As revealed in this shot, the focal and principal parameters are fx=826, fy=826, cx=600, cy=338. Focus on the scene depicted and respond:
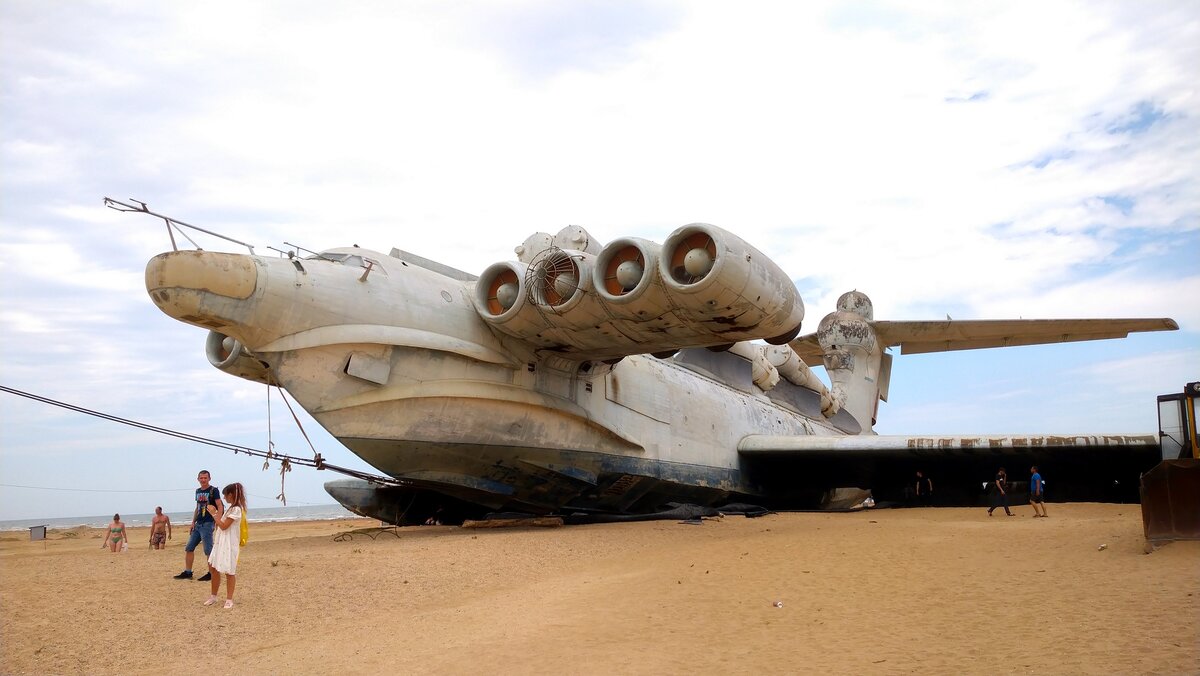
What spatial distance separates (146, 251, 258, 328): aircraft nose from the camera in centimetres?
964

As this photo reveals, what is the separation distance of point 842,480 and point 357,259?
12.1 metres

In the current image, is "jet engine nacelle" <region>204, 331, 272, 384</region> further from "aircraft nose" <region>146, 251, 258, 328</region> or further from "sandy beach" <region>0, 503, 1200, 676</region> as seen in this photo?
"sandy beach" <region>0, 503, 1200, 676</region>

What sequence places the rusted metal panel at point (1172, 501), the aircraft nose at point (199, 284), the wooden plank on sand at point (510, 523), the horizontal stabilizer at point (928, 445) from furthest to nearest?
the horizontal stabilizer at point (928, 445) < the wooden plank on sand at point (510, 523) < the aircraft nose at point (199, 284) < the rusted metal panel at point (1172, 501)

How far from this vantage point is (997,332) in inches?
720

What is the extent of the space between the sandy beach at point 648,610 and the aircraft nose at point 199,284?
283 centimetres

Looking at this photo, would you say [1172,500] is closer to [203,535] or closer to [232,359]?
[203,535]

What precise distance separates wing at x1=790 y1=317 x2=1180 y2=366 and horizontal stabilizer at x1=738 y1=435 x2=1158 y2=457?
2.98 m

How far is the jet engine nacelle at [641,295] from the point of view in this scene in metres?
10.1

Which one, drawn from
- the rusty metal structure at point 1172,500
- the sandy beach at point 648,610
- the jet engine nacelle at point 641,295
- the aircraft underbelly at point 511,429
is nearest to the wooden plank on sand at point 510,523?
the aircraft underbelly at point 511,429

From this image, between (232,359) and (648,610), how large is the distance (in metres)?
9.02

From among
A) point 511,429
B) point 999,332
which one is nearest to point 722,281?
point 511,429

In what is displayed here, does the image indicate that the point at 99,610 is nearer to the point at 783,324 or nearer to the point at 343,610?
the point at 343,610

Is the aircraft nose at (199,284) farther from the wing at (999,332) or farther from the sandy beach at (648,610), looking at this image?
the wing at (999,332)

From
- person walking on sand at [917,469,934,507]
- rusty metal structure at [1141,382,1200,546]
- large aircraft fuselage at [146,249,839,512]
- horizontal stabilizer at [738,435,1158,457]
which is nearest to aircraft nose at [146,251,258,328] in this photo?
large aircraft fuselage at [146,249,839,512]
